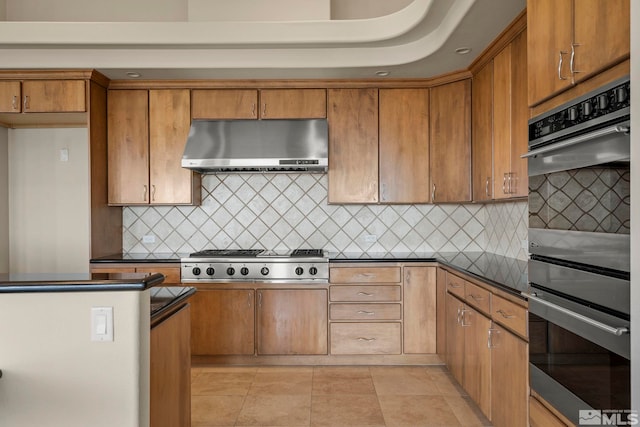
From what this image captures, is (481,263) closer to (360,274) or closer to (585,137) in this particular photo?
(360,274)

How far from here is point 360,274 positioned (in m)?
3.79

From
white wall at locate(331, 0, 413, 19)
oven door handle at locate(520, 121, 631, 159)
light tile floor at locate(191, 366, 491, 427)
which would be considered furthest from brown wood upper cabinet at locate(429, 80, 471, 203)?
oven door handle at locate(520, 121, 631, 159)

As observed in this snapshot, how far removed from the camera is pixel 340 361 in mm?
3818

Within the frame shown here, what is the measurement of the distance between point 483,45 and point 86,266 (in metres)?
3.79

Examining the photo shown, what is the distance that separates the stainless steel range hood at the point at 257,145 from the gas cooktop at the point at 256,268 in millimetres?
743

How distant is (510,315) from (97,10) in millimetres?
4047

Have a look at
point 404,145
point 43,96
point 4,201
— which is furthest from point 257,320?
point 4,201

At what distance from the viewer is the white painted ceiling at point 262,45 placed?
3.27 meters

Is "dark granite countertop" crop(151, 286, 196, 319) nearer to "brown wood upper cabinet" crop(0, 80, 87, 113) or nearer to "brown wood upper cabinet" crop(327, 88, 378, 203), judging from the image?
"brown wood upper cabinet" crop(327, 88, 378, 203)

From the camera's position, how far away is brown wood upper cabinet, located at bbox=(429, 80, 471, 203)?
3.88 metres

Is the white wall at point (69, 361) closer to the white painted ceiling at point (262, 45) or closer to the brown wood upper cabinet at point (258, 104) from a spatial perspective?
the white painted ceiling at point (262, 45)

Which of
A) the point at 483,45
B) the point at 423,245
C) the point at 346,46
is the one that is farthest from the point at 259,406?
the point at 483,45

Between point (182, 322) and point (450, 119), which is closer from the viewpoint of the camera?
point (182, 322)

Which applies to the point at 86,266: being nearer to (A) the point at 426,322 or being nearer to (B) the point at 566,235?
(A) the point at 426,322
